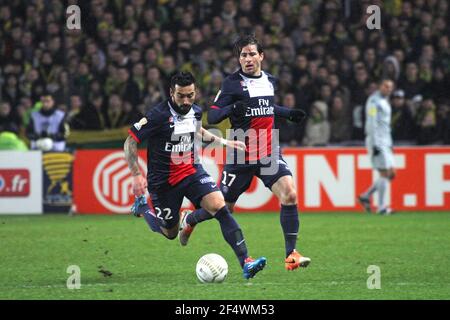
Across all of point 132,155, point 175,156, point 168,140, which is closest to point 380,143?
point 175,156

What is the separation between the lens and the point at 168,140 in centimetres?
955

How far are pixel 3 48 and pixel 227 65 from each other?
4.73 meters

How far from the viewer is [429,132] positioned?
1786cm

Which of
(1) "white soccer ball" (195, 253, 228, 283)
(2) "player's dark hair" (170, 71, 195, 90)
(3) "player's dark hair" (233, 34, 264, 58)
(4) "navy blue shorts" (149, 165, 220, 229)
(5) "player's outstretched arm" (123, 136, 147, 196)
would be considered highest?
(3) "player's dark hair" (233, 34, 264, 58)

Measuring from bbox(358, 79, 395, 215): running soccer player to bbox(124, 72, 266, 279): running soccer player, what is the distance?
676cm

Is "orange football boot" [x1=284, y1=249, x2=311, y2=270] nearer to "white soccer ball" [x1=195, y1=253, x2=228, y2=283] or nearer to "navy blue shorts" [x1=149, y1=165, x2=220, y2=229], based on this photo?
"white soccer ball" [x1=195, y1=253, x2=228, y2=283]

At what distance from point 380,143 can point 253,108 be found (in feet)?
21.7

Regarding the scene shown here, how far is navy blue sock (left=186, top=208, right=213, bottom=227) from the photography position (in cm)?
1014

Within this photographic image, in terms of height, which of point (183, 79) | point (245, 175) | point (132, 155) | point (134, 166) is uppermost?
point (183, 79)

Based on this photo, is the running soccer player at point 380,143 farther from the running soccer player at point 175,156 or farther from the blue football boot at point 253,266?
the blue football boot at point 253,266

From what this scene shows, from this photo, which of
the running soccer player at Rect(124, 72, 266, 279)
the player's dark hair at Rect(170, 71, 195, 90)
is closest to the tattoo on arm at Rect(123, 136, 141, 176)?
the running soccer player at Rect(124, 72, 266, 279)

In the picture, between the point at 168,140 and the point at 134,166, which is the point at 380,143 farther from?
the point at 134,166

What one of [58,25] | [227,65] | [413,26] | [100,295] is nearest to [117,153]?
[227,65]
